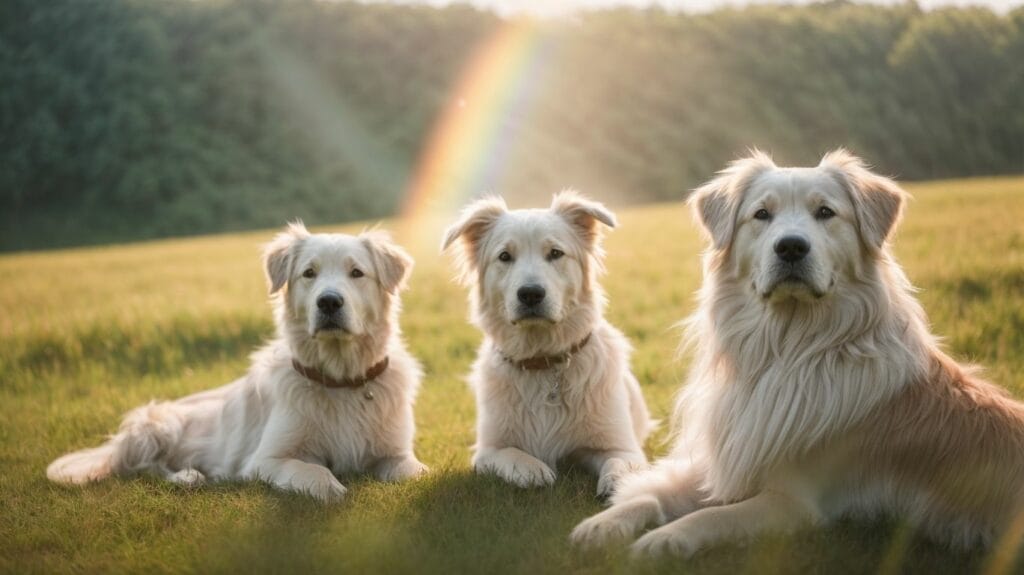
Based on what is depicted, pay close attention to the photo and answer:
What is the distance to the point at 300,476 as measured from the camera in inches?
196

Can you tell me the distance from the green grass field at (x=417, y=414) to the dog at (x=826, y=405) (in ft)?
0.61

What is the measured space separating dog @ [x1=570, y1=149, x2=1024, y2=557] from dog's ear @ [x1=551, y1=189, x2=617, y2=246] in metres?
1.32

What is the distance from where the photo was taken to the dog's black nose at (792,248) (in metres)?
3.79

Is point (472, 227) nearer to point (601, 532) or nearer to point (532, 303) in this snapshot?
→ point (532, 303)

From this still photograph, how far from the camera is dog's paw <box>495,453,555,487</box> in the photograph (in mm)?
4758

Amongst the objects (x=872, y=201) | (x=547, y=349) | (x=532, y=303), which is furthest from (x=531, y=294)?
(x=872, y=201)

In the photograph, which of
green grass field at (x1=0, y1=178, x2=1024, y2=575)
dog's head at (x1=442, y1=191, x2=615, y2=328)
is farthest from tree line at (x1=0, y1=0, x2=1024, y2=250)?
dog's head at (x1=442, y1=191, x2=615, y2=328)

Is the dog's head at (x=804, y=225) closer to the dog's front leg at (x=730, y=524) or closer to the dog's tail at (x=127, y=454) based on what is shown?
the dog's front leg at (x=730, y=524)

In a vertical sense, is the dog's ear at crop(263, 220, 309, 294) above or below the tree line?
below

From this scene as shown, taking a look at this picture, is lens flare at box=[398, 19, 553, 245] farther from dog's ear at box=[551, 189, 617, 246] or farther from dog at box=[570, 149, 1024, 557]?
dog at box=[570, 149, 1024, 557]

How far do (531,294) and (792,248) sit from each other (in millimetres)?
1693

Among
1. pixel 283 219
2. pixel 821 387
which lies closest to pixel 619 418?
pixel 821 387

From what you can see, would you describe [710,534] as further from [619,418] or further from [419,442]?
[419,442]

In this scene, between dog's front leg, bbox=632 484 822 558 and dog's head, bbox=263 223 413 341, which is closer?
dog's front leg, bbox=632 484 822 558
